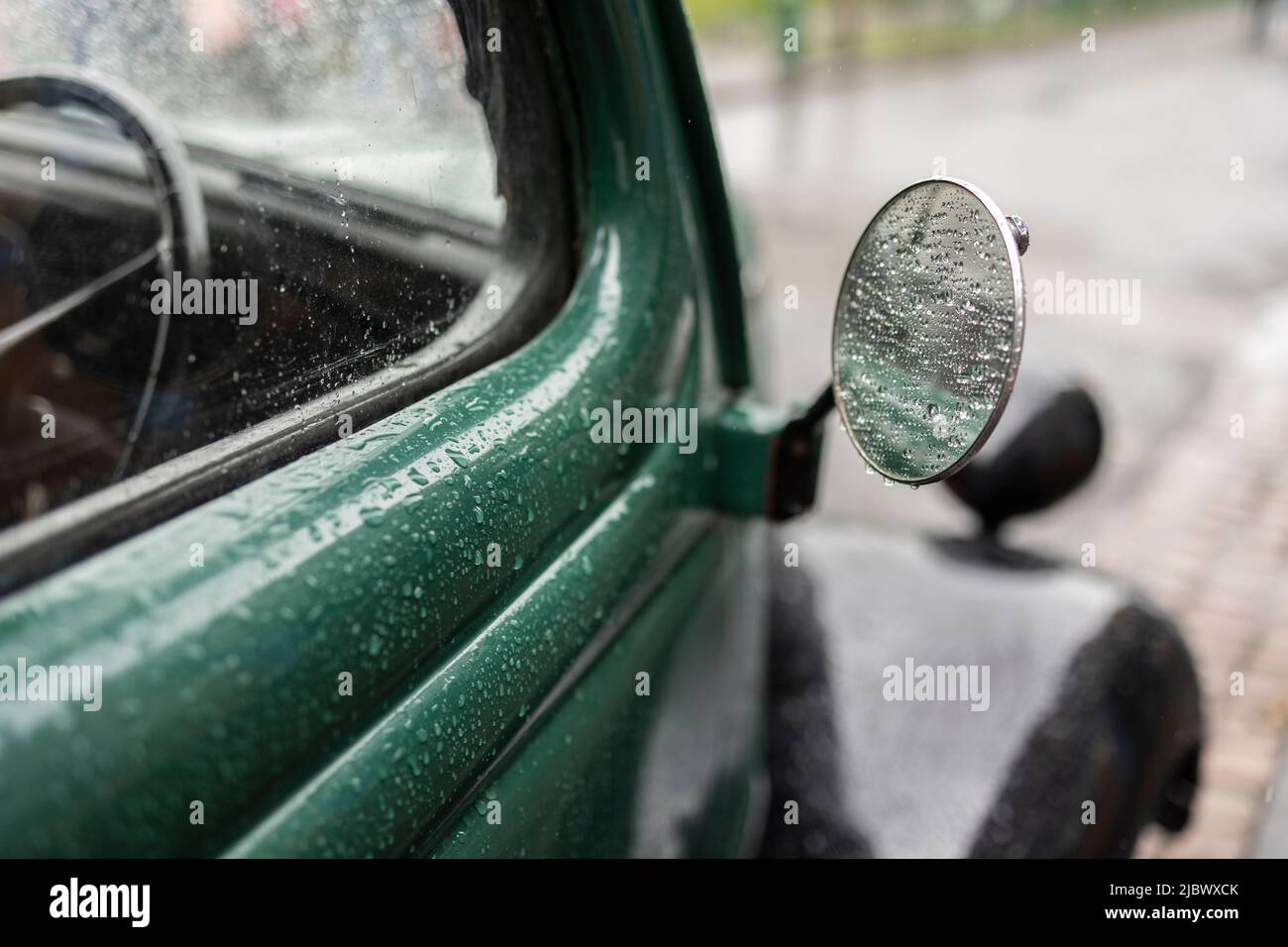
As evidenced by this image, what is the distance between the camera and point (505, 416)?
46.1 inches

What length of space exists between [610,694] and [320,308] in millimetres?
531

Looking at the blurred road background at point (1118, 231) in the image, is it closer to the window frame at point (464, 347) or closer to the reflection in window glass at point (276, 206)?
the window frame at point (464, 347)

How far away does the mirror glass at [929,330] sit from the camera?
1090 millimetres

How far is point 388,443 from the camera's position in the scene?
1.06m

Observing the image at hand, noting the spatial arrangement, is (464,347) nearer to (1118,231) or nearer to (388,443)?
(388,443)

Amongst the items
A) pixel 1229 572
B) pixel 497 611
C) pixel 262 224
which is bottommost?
pixel 1229 572

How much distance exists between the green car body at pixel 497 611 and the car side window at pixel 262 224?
10 cm

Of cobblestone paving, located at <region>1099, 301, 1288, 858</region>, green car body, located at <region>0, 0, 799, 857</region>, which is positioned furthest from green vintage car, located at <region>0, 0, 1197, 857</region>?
cobblestone paving, located at <region>1099, 301, 1288, 858</region>

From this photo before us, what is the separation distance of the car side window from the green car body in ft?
0.34

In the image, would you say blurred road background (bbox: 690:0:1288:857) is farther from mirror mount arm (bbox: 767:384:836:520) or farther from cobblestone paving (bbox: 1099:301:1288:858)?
mirror mount arm (bbox: 767:384:836:520)

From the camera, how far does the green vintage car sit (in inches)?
32.2

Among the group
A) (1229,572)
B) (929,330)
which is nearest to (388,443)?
(929,330)

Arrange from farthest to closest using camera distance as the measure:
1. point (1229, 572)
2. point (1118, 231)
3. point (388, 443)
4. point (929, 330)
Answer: point (1118, 231) < point (1229, 572) < point (929, 330) < point (388, 443)

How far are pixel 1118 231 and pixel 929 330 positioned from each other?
9.20 metres
